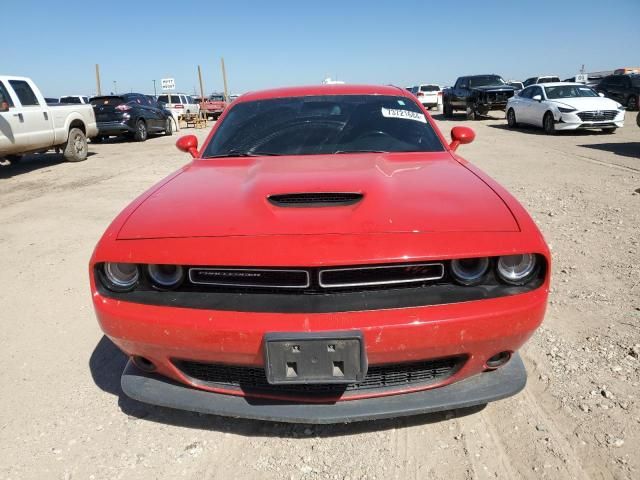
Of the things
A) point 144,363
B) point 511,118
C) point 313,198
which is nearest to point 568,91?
point 511,118

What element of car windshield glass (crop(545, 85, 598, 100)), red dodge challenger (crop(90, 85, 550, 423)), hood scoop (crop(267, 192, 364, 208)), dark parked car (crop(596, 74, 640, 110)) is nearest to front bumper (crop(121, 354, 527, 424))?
red dodge challenger (crop(90, 85, 550, 423))

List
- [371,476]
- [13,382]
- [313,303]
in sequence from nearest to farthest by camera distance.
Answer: [313,303] → [371,476] → [13,382]

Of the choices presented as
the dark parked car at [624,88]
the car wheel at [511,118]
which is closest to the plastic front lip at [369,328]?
the car wheel at [511,118]

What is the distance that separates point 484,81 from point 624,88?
688 centimetres

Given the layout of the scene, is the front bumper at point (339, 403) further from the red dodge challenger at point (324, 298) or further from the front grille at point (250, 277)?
the front grille at point (250, 277)

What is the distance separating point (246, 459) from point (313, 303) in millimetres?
765

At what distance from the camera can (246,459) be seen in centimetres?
197

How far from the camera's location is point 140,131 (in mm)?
16203

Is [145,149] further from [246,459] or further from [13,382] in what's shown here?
[246,459]

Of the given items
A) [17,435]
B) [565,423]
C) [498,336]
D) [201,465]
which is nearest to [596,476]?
[565,423]

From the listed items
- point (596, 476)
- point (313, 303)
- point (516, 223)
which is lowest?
point (596, 476)

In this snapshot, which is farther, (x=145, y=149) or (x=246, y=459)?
(x=145, y=149)

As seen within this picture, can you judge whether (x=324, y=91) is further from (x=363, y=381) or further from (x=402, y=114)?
(x=363, y=381)

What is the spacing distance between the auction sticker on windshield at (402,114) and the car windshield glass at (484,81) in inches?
736
